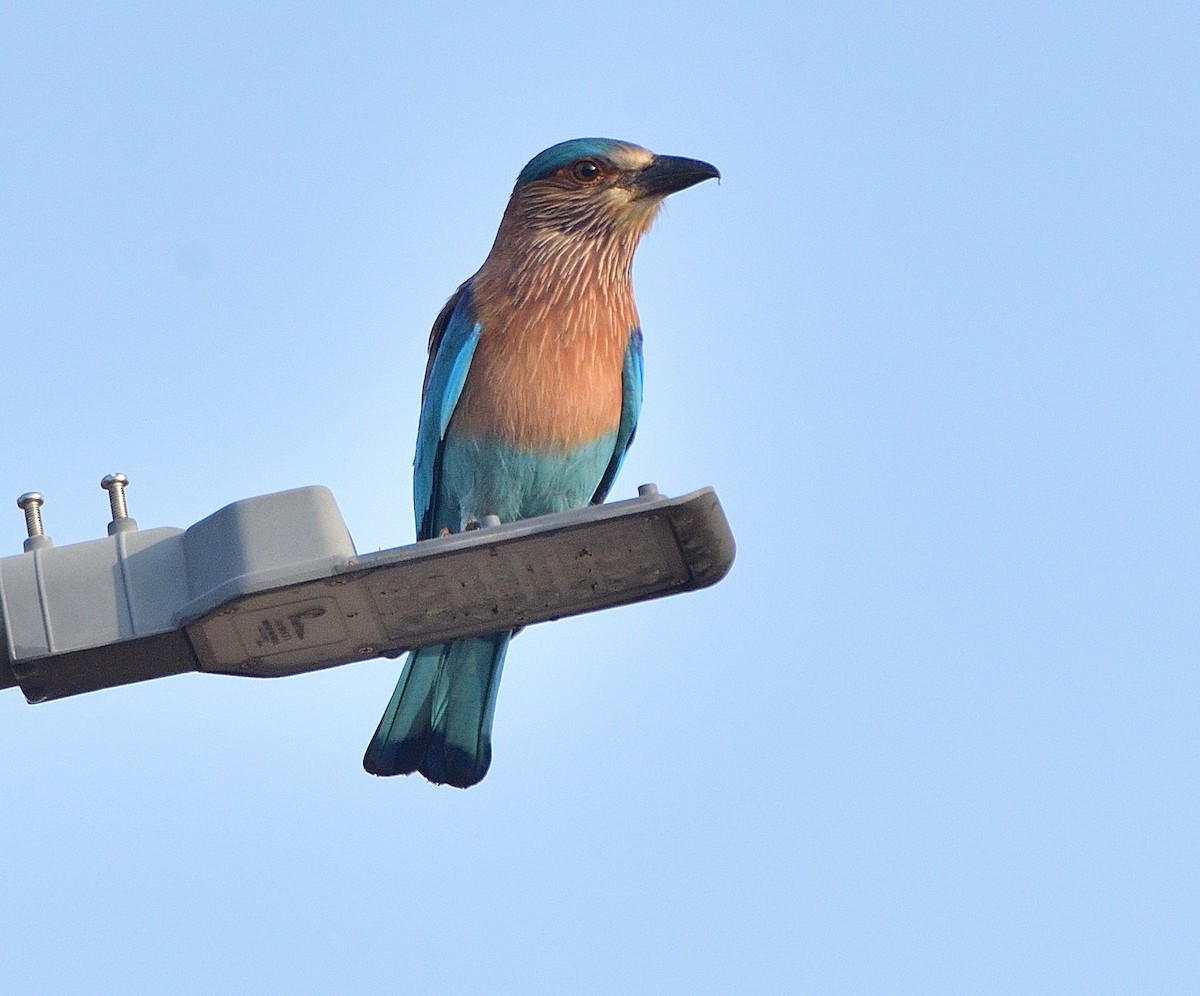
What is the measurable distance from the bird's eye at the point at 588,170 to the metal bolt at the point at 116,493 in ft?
11.8

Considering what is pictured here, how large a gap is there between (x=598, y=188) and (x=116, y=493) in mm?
3630

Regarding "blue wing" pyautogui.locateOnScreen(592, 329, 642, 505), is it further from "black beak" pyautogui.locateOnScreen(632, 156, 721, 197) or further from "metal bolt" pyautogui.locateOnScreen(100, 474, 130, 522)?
"metal bolt" pyautogui.locateOnScreen(100, 474, 130, 522)

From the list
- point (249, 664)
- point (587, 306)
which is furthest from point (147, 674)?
point (587, 306)

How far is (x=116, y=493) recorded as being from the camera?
3.71 m

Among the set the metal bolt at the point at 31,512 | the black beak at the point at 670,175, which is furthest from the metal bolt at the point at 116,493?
the black beak at the point at 670,175

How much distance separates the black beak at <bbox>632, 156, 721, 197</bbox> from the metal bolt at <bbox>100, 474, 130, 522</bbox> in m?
3.54

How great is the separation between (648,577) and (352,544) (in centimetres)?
62

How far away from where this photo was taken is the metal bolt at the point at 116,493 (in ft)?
12.1

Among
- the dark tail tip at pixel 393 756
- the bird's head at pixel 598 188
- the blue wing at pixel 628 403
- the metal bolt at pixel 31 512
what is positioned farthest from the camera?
the bird's head at pixel 598 188

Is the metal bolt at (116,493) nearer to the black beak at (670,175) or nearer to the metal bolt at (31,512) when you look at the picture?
the metal bolt at (31,512)

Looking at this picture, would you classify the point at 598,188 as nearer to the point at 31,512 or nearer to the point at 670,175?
the point at 670,175

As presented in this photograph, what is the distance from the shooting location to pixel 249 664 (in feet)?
12.3

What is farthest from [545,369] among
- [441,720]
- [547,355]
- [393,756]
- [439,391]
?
[393,756]

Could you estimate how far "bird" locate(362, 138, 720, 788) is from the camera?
21.0 ft
